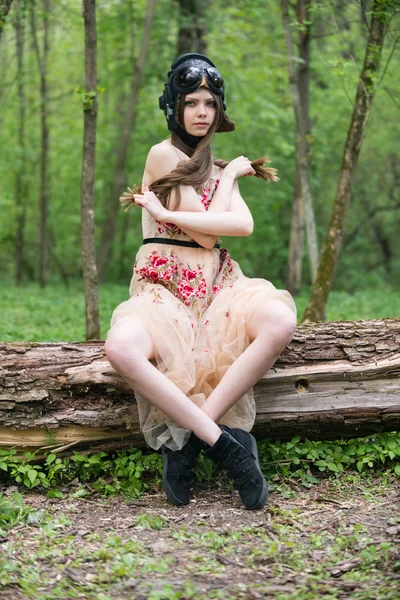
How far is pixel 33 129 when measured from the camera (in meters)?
17.8

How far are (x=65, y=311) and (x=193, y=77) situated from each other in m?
6.48

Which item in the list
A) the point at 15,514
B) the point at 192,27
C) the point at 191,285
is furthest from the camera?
the point at 192,27

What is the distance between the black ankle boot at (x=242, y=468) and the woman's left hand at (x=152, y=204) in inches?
48.7

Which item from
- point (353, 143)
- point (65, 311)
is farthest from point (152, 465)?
point (65, 311)

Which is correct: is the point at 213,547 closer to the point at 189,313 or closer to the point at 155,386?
the point at 155,386

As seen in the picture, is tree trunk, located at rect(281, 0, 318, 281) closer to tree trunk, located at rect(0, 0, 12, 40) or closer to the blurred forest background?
the blurred forest background

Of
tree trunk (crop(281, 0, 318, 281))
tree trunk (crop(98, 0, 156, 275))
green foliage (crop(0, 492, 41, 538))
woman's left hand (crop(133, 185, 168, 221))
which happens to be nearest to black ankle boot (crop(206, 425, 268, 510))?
green foliage (crop(0, 492, 41, 538))

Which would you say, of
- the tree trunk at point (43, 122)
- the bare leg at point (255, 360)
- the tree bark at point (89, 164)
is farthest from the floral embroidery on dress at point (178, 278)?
the tree trunk at point (43, 122)

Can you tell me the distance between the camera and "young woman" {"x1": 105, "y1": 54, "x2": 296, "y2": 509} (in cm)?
353

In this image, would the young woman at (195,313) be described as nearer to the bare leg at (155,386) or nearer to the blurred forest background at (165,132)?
the bare leg at (155,386)

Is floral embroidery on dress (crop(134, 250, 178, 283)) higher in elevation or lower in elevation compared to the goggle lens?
lower

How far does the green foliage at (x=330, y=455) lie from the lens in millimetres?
4004

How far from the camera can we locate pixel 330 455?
161 inches

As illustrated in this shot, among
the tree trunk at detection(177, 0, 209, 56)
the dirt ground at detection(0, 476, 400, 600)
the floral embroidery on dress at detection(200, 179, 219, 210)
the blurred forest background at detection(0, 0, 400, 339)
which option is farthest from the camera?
the blurred forest background at detection(0, 0, 400, 339)
